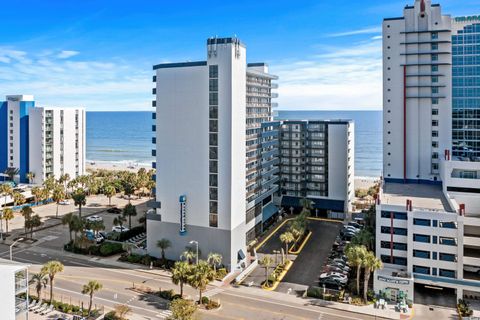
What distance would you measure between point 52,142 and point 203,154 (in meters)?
70.8

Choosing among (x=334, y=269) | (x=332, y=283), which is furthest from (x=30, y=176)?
(x=332, y=283)

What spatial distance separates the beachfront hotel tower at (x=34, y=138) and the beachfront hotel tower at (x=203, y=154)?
62.8 meters

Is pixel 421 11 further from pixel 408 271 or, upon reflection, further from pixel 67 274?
pixel 67 274

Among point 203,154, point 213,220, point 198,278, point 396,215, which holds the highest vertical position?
point 203,154

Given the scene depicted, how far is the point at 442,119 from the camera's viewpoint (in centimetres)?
7350

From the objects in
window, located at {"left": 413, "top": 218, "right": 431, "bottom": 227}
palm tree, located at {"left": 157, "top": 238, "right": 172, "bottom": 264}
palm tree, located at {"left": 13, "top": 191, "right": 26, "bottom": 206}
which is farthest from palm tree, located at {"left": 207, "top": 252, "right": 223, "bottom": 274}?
palm tree, located at {"left": 13, "top": 191, "right": 26, "bottom": 206}

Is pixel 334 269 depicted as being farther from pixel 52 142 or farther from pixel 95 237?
pixel 52 142

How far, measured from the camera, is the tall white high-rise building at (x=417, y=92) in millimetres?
72875

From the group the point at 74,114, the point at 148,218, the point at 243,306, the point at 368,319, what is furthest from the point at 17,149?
the point at 368,319

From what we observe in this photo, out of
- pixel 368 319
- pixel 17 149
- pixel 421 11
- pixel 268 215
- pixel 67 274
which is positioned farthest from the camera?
pixel 17 149

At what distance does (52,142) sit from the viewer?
369 feet

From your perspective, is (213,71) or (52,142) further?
(52,142)

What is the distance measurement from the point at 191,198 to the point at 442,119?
158 feet

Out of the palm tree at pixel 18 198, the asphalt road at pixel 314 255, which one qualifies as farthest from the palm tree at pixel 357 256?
the palm tree at pixel 18 198
